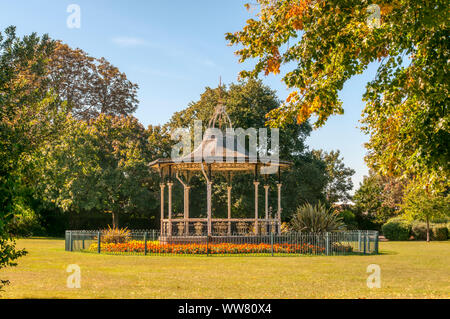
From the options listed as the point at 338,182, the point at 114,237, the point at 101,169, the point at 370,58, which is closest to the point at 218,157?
the point at 114,237

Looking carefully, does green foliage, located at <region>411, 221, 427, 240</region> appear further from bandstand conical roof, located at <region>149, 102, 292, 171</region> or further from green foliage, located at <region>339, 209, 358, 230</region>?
bandstand conical roof, located at <region>149, 102, 292, 171</region>

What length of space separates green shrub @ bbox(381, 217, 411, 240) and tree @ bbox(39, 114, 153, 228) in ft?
65.0

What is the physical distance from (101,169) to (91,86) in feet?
35.2

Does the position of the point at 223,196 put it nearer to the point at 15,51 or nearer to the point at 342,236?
the point at 342,236

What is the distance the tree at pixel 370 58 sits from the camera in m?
10.1

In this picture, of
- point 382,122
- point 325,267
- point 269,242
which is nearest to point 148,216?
point 269,242

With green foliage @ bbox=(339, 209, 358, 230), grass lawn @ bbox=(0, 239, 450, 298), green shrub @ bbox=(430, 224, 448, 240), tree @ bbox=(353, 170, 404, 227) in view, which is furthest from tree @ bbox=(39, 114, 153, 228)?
green shrub @ bbox=(430, 224, 448, 240)

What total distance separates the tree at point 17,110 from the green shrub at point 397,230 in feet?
126

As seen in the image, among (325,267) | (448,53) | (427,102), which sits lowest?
(325,267)

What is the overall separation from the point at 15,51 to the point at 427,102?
816 cm

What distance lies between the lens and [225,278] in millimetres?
14328

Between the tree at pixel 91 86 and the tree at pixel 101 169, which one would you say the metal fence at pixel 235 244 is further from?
the tree at pixel 91 86

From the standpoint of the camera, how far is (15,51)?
909 centimetres

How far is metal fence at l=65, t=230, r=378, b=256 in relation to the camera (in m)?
23.6
